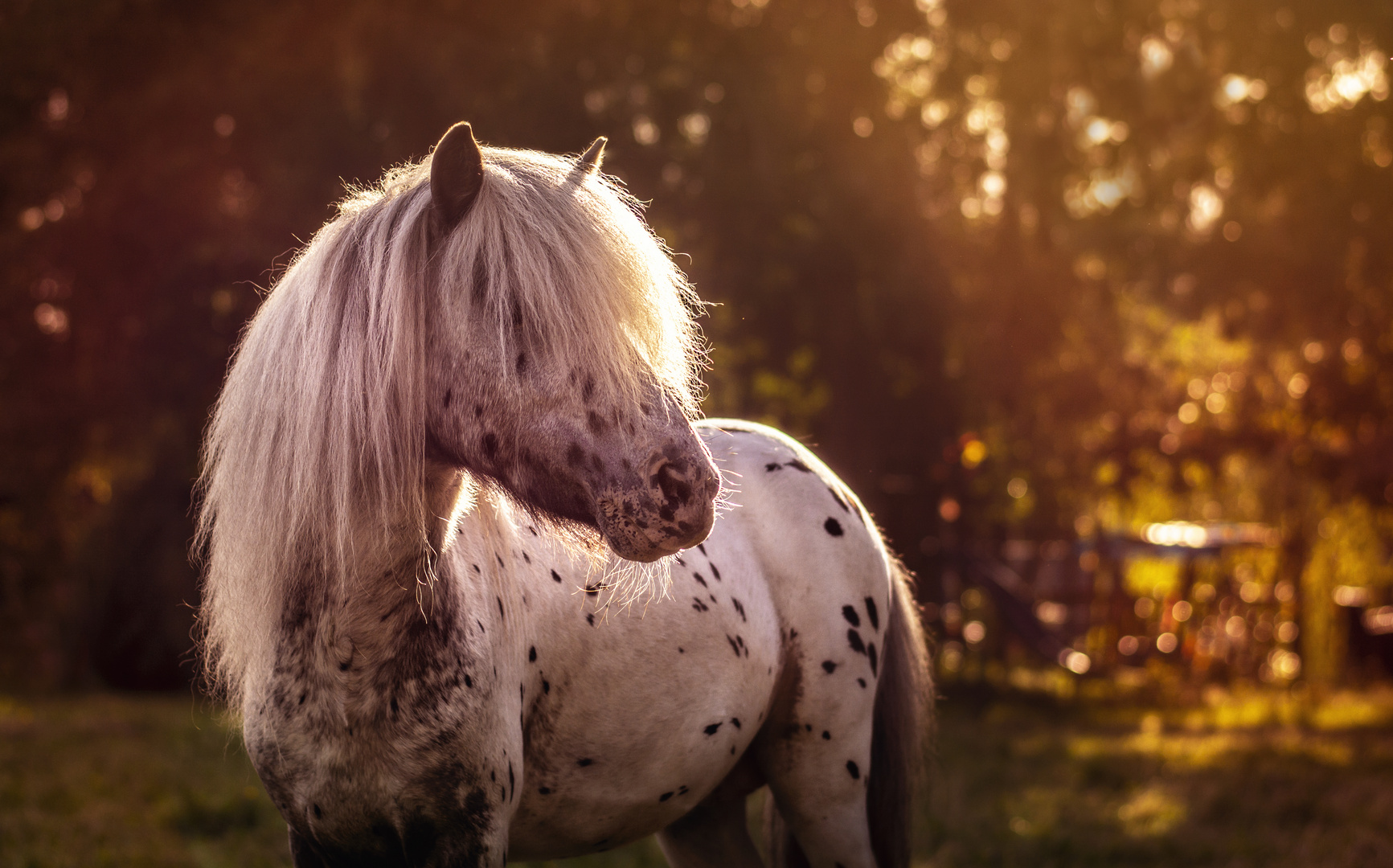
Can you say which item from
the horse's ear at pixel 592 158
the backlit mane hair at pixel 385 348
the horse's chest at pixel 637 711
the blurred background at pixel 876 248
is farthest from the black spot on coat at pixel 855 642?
the blurred background at pixel 876 248

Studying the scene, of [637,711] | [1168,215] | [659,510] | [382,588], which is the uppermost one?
[1168,215]

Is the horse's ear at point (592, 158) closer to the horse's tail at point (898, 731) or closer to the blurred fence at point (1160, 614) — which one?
the horse's tail at point (898, 731)

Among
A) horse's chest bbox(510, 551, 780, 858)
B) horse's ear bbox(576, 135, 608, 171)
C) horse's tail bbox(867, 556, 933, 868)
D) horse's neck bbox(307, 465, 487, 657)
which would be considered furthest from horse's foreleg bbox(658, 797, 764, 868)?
horse's ear bbox(576, 135, 608, 171)

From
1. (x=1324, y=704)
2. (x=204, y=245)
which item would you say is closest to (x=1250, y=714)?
(x=1324, y=704)

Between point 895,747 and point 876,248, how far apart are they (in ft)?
21.5

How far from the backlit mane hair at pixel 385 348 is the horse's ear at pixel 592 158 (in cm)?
14

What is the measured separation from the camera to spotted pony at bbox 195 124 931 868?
1.75 m

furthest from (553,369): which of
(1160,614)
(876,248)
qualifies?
(1160,614)

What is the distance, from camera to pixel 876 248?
8.91 meters

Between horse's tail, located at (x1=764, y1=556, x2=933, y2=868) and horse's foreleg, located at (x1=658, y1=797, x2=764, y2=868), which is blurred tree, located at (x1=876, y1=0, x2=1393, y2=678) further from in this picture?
horse's foreleg, located at (x1=658, y1=797, x2=764, y2=868)

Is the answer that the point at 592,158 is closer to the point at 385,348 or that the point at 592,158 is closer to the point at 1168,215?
the point at 385,348

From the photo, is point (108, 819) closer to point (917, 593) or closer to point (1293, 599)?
point (917, 593)

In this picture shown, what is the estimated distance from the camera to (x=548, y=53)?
8.59m

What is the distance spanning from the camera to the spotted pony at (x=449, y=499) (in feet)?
5.75
